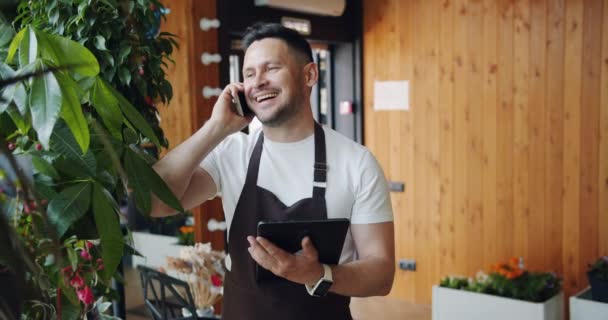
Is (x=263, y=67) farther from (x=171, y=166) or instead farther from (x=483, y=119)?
(x=483, y=119)

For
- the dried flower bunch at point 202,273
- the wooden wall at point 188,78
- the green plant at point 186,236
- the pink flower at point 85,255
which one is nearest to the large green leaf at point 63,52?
the pink flower at point 85,255

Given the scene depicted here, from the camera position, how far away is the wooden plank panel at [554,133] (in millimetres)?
4262

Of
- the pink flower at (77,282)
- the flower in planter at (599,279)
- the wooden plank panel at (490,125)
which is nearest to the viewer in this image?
the pink flower at (77,282)

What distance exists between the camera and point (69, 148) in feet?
2.77

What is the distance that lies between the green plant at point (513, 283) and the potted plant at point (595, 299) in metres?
0.20

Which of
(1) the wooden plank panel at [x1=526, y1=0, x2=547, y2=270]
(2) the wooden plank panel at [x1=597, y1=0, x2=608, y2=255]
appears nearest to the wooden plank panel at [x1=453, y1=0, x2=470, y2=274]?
(1) the wooden plank panel at [x1=526, y1=0, x2=547, y2=270]

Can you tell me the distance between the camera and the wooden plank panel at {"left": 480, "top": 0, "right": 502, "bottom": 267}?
4.55 m

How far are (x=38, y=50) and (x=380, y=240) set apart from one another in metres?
1.22

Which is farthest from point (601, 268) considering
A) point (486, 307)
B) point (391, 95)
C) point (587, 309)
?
point (391, 95)

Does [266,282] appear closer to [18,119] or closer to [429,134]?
[18,119]

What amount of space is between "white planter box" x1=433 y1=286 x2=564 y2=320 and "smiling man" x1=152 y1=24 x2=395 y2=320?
2445 mm

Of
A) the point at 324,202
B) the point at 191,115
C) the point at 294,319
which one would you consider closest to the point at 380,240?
the point at 324,202

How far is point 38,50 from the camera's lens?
731 millimetres

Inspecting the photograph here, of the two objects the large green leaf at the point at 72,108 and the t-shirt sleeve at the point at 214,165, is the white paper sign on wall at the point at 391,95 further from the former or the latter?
the large green leaf at the point at 72,108
